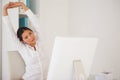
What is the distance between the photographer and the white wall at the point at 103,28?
8.08ft

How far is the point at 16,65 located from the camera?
6.90 feet

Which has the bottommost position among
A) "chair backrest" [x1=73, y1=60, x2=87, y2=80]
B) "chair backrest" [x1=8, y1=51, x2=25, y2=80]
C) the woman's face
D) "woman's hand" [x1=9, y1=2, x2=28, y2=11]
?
"chair backrest" [x1=8, y1=51, x2=25, y2=80]

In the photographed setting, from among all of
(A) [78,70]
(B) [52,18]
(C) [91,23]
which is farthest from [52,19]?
(A) [78,70]

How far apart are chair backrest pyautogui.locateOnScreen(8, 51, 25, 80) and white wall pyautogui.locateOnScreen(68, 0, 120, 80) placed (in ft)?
3.26

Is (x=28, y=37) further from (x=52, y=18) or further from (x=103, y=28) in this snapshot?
(x=103, y=28)

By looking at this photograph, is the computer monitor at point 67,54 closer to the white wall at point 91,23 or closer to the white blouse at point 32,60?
the white blouse at point 32,60

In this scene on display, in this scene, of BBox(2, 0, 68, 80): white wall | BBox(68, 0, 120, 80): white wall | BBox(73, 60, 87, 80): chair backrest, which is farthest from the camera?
BBox(2, 0, 68, 80): white wall

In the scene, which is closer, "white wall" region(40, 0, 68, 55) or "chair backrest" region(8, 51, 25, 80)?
"chair backrest" region(8, 51, 25, 80)

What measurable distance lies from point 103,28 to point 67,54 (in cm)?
142

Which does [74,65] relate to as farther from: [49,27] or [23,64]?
[49,27]

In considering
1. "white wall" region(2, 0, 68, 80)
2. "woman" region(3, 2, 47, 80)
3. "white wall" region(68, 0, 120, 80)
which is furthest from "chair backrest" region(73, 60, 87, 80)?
"white wall" region(2, 0, 68, 80)

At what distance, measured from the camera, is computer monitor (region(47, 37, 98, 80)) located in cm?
122

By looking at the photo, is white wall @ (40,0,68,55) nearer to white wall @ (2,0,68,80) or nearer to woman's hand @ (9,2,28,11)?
white wall @ (2,0,68,80)

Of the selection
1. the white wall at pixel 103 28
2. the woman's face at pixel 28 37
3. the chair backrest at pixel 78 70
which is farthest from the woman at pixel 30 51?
the white wall at pixel 103 28
